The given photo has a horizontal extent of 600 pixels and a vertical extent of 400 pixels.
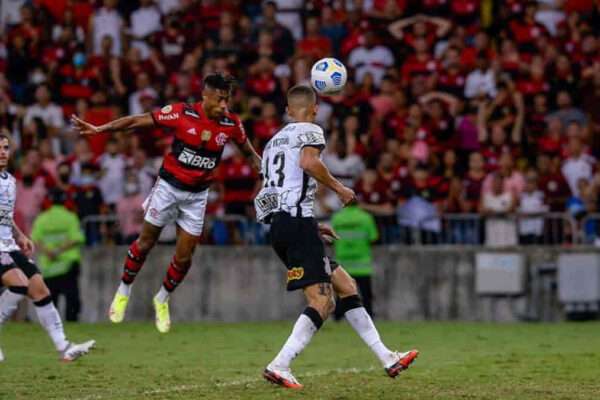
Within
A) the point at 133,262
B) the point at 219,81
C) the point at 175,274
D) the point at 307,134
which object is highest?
the point at 219,81

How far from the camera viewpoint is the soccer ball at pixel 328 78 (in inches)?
485

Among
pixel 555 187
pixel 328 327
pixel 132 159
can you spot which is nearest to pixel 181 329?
pixel 328 327

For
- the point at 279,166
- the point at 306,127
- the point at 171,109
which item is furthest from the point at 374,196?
the point at 306,127

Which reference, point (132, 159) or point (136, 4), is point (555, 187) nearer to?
point (132, 159)

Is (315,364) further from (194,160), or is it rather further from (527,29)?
(527,29)

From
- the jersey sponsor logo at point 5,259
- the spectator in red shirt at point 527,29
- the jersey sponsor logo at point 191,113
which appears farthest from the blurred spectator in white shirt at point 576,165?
the jersey sponsor logo at point 5,259

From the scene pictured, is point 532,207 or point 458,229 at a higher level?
point 532,207

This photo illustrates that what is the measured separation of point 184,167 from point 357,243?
787cm

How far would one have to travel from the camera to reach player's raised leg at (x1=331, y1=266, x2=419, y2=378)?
11.7 metres

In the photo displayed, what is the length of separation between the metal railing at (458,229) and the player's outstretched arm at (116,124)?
9.25 m

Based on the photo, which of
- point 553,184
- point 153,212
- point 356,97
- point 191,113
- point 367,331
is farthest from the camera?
point 356,97

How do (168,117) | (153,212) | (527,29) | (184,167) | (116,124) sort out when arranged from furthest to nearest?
(527,29), (153,212), (184,167), (168,117), (116,124)

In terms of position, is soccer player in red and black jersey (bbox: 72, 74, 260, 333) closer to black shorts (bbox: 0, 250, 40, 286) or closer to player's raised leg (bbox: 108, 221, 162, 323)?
player's raised leg (bbox: 108, 221, 162, 323)

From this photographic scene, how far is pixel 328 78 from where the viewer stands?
12344mm
